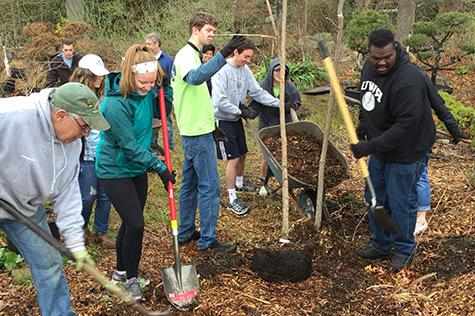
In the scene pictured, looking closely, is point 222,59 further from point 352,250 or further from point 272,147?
point 352,250

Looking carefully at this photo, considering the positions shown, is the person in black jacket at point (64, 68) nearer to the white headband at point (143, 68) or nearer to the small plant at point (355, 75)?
the white headband at point (143, 68)

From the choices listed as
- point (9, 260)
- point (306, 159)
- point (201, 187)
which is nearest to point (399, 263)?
point (306, 159)

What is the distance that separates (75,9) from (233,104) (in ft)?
35.0

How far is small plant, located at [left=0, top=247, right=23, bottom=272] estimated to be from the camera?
4.13 meters

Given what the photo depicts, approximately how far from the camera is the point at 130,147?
341 centimetres

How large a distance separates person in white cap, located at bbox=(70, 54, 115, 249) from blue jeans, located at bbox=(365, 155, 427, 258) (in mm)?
2102

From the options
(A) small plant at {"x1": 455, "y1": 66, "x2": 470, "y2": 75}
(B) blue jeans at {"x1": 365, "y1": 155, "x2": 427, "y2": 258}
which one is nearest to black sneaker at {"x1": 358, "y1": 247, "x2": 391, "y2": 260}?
(B) blue jeans at {"x1": 365, "y1": 155, "x2": 427, "y2": 258}

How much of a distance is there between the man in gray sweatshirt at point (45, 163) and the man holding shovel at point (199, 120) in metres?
1.39

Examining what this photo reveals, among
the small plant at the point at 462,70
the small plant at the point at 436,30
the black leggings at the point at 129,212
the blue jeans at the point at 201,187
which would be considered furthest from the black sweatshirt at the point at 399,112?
the small plant at the point at 462,70

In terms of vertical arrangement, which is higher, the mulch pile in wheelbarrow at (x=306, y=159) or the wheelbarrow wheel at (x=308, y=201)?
the mulch pile in wheelbarrow at (x=306, y=159)

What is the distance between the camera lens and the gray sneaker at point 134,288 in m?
3.62

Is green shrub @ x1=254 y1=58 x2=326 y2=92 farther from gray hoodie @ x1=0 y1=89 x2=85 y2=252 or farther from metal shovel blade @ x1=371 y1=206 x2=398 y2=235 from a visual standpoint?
gray hoodie @ x1=0 y1=89 x2=85 y2=252

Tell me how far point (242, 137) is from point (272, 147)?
48 cm

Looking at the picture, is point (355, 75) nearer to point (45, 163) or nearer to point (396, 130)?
point (396, 130)
